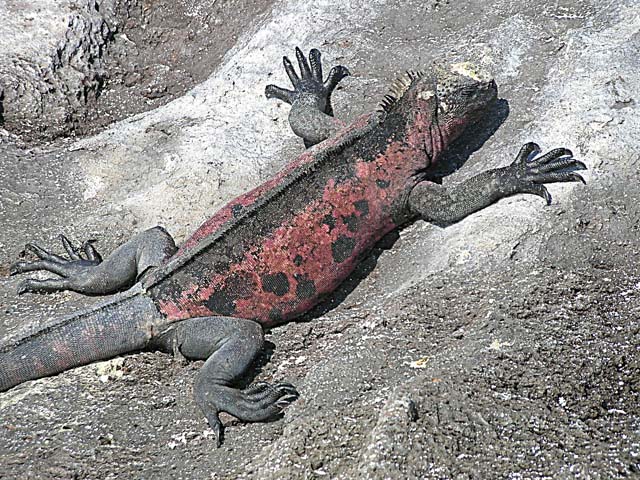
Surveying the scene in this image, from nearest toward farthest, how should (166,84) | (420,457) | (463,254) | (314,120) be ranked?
(420,457)
(463,254)
(314,120)
(166,84)

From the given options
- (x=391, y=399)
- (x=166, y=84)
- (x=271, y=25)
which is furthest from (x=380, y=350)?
(x=166, y=84)

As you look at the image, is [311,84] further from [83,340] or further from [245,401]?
[245,401]

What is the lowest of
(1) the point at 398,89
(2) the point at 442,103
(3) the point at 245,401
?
(3) the point at 245,401

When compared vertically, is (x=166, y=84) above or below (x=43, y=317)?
above

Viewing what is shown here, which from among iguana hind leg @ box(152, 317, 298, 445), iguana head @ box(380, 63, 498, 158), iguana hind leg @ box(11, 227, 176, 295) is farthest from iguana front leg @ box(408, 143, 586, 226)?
iguana hind leg @ box(11, 227, 176, 295)

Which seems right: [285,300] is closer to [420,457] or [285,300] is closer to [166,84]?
[420,457]

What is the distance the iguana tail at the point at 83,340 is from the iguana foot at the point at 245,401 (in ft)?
1.97

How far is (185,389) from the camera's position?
396cm

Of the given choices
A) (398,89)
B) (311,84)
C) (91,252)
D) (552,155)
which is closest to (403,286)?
(552,155)

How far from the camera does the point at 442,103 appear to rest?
4793 millimetres

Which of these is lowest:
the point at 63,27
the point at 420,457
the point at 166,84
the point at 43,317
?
the point at 420,457

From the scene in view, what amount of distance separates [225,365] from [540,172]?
219cm

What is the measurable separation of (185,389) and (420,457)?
1515 mm

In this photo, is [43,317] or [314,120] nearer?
[43,317]
